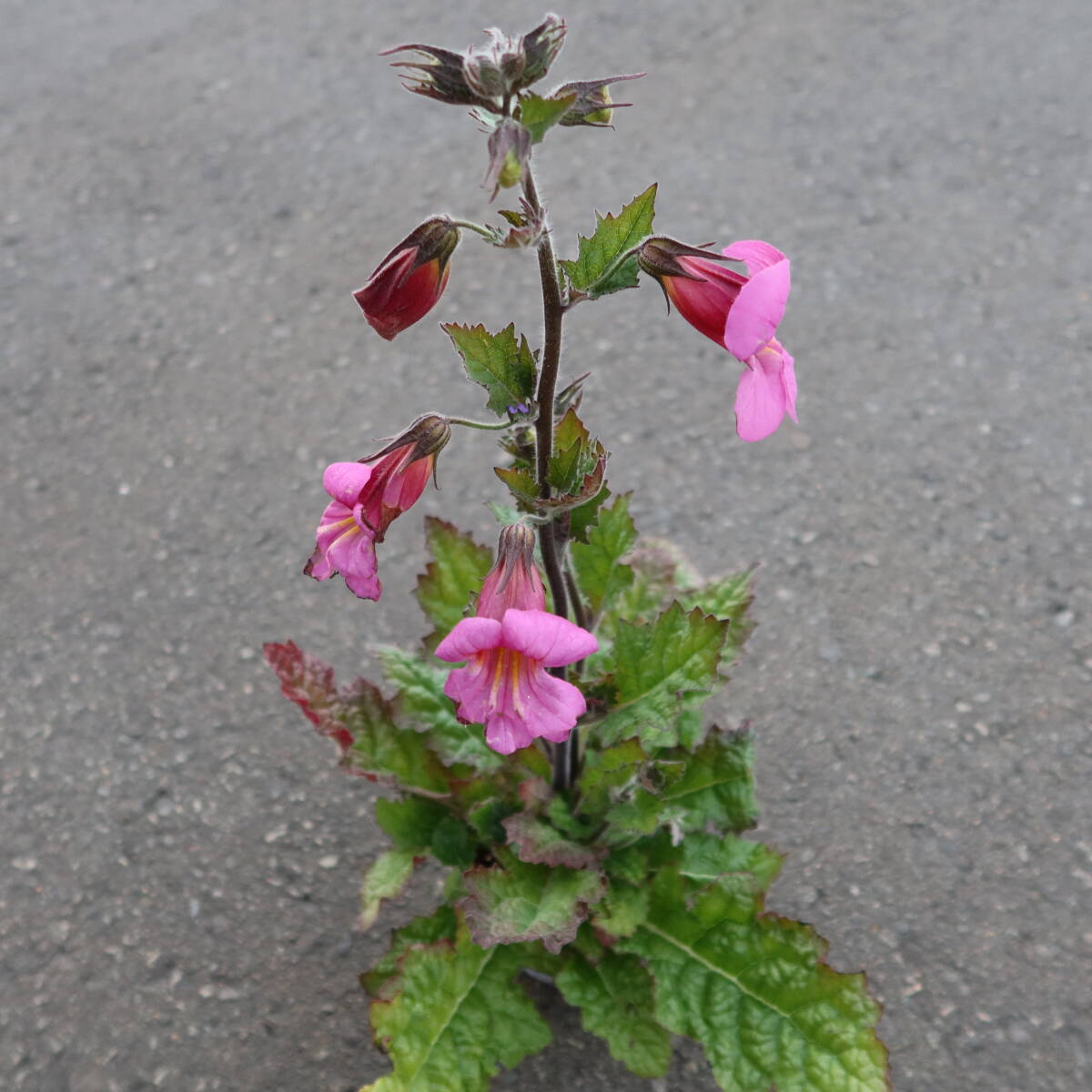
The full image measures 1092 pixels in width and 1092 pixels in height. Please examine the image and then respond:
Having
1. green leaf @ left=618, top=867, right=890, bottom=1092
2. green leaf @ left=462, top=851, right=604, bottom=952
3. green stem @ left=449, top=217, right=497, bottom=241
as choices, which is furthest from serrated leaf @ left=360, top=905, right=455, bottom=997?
green stem @ left=449, top=217, right=497, bottom=241

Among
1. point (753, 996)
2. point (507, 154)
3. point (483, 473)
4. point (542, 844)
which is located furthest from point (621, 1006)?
point (483, 473)

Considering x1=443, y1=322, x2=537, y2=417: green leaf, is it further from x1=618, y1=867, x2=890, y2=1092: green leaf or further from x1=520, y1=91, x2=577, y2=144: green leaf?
x1=618, y1=867, x2=890, y2=1092: green leaf

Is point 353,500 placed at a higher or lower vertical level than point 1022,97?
higher

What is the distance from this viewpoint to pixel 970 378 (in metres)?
3.77

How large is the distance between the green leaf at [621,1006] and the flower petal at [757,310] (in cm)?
130

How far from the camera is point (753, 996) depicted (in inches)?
85.4

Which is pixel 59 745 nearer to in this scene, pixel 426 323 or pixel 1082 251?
pixel 426 323

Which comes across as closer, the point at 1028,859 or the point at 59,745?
the point at 1028,859

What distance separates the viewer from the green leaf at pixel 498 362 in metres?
1.70

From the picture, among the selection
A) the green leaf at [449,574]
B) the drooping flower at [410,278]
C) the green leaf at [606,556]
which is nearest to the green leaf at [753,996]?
the green leaf at [606,556]

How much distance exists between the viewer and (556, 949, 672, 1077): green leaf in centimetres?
221

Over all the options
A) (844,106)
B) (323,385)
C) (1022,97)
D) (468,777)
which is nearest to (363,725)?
(468,777)

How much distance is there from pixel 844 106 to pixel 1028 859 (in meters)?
3.14

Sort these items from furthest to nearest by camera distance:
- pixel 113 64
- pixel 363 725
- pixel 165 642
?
pixel 113 64 < pixel 165 642 < pixel 363 725
